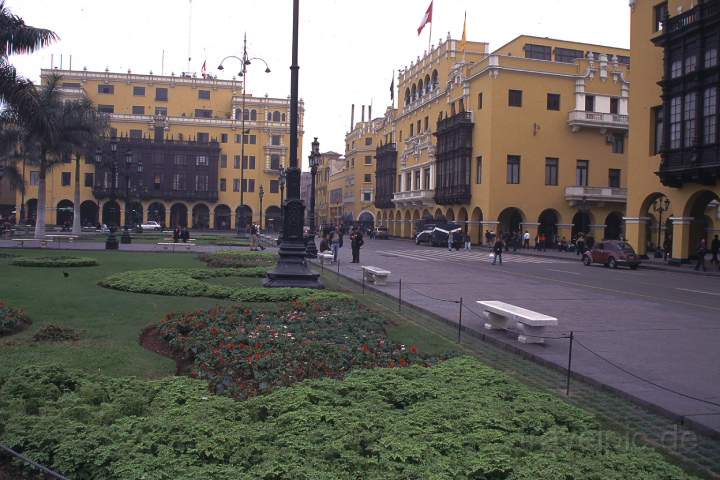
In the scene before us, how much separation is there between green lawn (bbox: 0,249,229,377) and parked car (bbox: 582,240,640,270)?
24551 mm

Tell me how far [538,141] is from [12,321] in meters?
49.3

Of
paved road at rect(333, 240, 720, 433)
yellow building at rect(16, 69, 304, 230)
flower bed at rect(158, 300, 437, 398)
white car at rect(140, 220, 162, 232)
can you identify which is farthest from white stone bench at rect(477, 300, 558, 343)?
yellow building at rect(16, 69, 304, 230)

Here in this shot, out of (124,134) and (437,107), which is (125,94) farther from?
(437,107)

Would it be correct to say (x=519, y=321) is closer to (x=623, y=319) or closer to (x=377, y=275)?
(x=623, y=319)

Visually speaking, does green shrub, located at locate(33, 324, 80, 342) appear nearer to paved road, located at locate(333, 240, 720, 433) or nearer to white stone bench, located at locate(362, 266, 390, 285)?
paved road, located at locate(333, 240, 720, 433)

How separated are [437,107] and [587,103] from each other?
51.6ft

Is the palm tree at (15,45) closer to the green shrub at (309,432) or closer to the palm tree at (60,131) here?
the palm tree at (60,131)

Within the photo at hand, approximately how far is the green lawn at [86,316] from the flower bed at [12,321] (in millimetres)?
194

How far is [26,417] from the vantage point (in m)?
5.18

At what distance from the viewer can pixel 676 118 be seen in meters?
33.4

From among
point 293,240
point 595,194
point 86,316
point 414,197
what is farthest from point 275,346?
point 414,197

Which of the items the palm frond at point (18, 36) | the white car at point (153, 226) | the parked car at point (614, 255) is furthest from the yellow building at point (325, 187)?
the palm frond at point (18, 36)

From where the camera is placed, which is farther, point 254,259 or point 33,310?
point 254,259

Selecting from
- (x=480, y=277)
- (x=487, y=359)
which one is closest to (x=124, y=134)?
(x=480, y=277)
